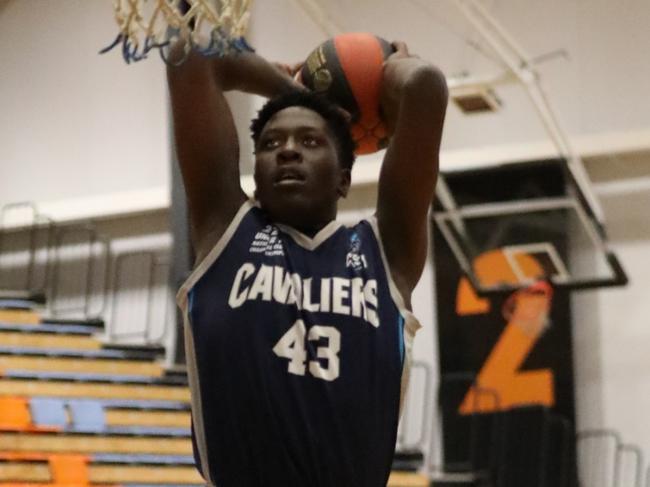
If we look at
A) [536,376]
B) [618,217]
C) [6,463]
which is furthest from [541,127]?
[6,463]

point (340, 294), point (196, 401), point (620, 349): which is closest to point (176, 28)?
point (340, 294)

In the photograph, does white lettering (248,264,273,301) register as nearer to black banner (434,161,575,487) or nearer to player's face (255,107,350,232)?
player's face (255,107,350,232)

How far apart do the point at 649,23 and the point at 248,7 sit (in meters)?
7.24

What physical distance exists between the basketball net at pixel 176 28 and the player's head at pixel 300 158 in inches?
7.3

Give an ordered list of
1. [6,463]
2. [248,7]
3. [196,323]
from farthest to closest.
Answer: [6,463]
[248,7]
[196,323]

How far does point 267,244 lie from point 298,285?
98 millimetres

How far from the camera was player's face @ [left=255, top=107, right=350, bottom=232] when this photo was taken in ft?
7.42

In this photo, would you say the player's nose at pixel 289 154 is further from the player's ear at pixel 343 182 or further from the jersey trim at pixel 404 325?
the jersey trim at pixel 404 325

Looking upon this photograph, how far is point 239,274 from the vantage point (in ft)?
7.33

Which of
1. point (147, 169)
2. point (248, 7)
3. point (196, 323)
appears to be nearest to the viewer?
point (196, 323)

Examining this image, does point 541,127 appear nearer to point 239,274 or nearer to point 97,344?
point 97,344

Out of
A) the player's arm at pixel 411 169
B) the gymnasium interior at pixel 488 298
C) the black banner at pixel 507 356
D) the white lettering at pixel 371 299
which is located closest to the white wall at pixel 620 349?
the gymnasium interior at pixel 488 298

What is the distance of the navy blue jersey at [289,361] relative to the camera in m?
2.16

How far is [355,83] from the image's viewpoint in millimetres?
2535
